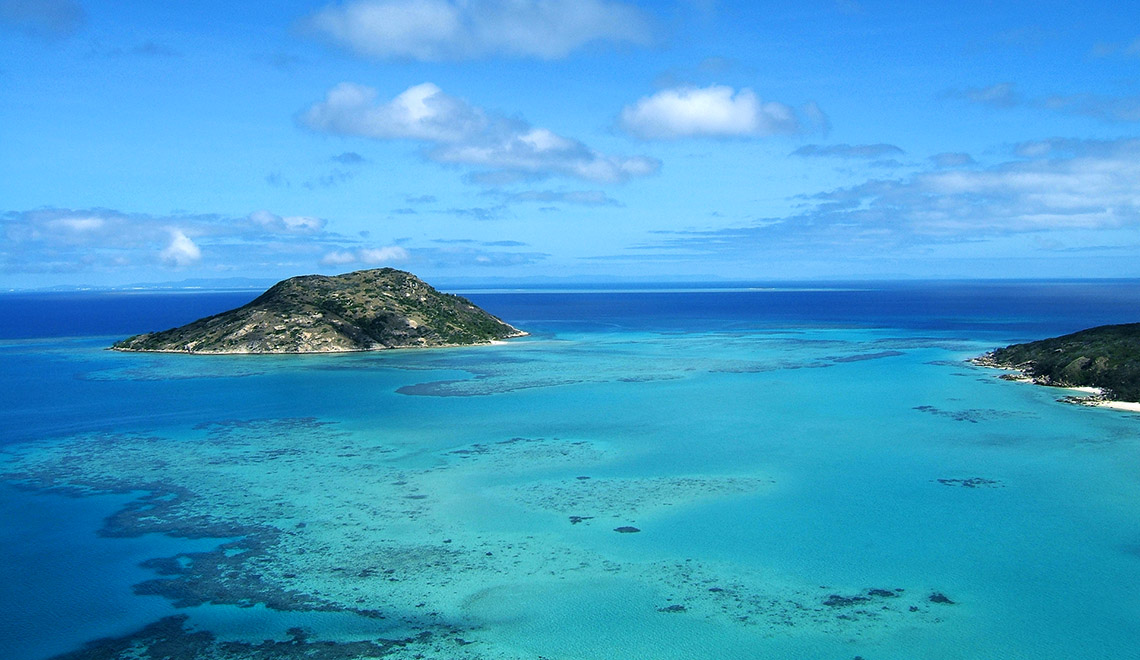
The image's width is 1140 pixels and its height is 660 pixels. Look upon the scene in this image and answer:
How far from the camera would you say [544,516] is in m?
27.6

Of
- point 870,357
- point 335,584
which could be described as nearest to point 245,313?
point 870,357

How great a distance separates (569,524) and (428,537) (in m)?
4.64

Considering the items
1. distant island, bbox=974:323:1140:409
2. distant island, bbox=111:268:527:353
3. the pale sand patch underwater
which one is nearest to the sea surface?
the pale sand patch underwater

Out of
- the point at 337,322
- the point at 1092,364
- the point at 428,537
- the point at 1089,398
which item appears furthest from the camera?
the point at 337,322

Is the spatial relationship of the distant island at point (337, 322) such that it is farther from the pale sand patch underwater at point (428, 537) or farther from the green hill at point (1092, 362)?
the green hill at point (1092, 362)

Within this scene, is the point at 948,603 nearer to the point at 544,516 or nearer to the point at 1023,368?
the point at 544,516

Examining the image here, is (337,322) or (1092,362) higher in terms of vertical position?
(337,322)

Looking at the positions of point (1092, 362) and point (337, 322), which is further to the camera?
point (337, 322)

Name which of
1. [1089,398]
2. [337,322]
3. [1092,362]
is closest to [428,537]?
[1089,398]

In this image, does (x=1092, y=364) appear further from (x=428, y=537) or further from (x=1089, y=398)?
(x=428, y=537)

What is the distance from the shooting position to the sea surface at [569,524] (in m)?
18.9

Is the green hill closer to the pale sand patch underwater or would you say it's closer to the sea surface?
the sea surface

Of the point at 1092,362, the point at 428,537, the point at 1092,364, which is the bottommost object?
the point at 428,537

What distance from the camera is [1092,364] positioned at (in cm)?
5528
